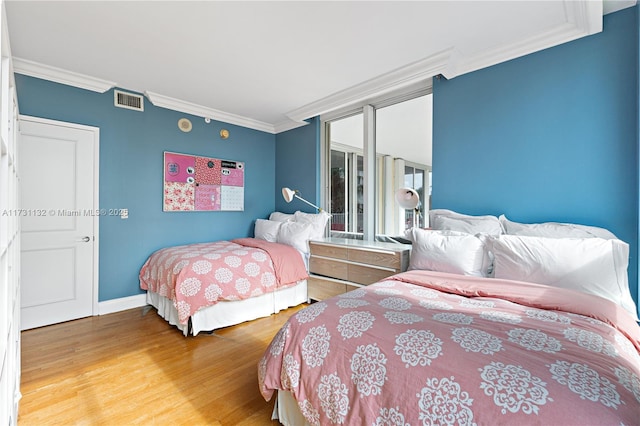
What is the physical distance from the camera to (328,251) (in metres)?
3.40

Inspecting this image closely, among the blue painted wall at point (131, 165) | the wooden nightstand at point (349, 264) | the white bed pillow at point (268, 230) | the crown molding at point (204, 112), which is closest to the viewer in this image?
the wooden nightstand at point (349, 264)

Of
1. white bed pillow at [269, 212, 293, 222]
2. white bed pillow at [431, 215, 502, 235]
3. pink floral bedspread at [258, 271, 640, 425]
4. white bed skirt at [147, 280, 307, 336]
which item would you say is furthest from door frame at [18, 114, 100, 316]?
white bed pillow at [431, 215, 502, 235]

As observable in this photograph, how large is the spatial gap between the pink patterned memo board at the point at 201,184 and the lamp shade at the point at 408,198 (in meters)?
2.46

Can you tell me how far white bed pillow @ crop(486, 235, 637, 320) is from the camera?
1664 mm

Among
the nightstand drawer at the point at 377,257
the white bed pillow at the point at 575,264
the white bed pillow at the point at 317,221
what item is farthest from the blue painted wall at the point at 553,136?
the white bed pillow at the point at 317,221

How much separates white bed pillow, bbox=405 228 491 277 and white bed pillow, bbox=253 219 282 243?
213 cm

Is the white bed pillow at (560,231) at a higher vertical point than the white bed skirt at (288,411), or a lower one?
higher

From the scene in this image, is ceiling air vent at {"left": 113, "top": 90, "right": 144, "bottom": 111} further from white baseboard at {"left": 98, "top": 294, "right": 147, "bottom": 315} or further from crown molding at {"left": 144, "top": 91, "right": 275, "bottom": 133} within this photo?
white baseboard at {"left": 98, "top": 294, "right": 147, "bottom": 315}

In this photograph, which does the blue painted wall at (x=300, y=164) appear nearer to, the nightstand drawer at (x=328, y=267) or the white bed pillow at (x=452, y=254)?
the nightstand drawer at (x=328, y=267)

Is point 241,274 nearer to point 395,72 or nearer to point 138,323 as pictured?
point 138,323

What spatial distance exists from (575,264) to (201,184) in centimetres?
387

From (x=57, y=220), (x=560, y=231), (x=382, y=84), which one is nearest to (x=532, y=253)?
(x=560, y=231)

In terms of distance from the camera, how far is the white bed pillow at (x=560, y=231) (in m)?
1.97

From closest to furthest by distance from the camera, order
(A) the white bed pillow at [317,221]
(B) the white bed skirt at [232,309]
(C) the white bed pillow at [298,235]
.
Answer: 1. (B) the white bed skirt at [232,309]
2. (C) the white bed pillow at [298,235]
3. (A) the white bed pillow at [317,221]
